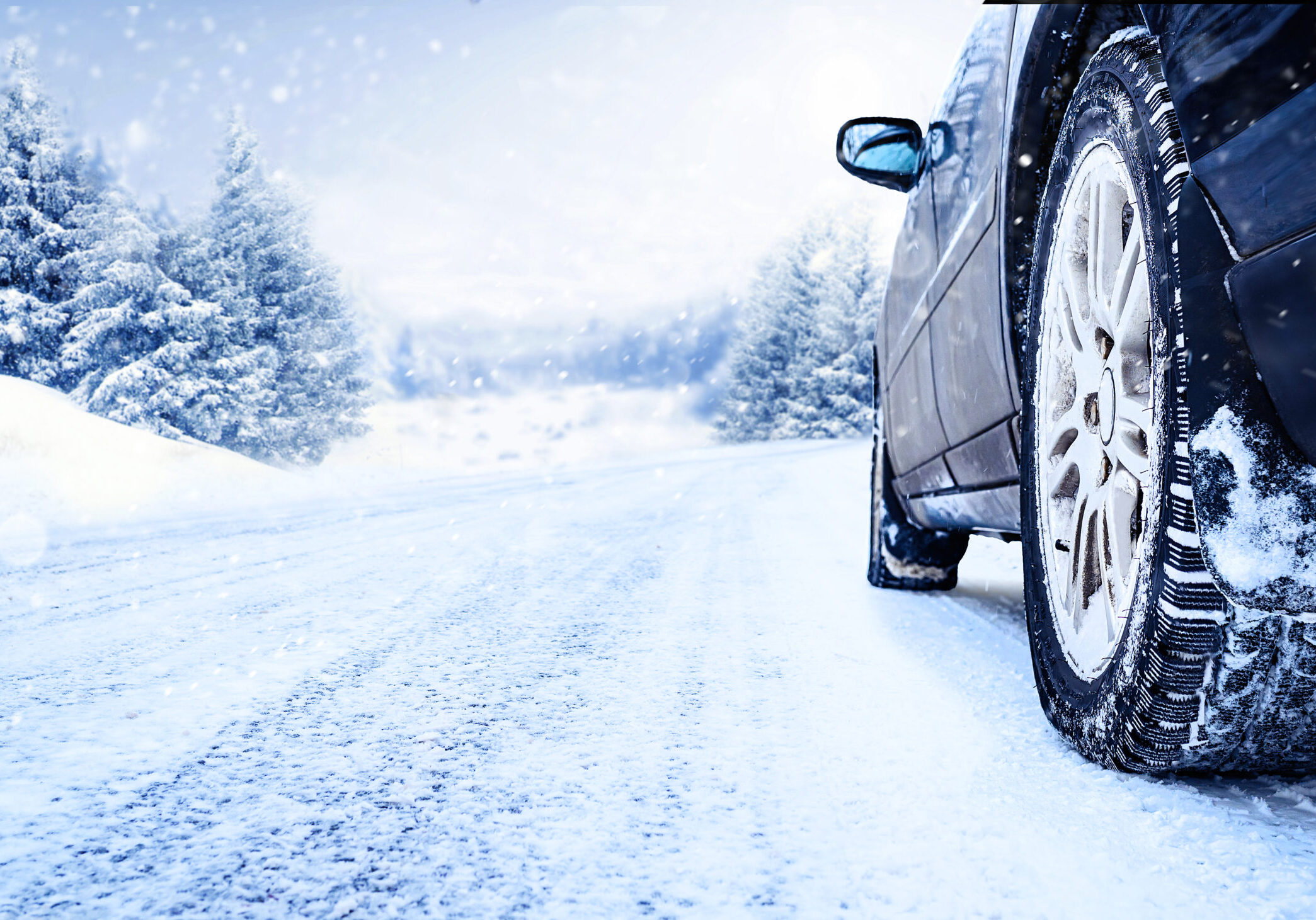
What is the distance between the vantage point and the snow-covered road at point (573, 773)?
37.6 inches

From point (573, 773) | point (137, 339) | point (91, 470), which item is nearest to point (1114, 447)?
point (573, 773)

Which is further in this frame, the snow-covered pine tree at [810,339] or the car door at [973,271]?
the snow-covered pine tree at [810,339]

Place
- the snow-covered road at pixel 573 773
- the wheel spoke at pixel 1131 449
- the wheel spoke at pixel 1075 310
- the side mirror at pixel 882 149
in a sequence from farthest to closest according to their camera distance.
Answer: the side mirror at pixel 882 149, the wheel spoke at pixel 1075 310, the wheel spoke at pixel 1131 449, the snow-covered road at pixel 573 773

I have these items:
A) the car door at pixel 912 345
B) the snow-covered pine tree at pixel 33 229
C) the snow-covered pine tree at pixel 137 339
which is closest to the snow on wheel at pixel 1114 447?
the car door at pixel 912 345

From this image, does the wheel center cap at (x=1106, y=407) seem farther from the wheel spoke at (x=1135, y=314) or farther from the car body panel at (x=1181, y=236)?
the car body panel at (x=1181, y=236)

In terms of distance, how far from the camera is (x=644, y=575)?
3.30 m

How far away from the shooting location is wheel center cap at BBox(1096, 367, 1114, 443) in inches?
50.1

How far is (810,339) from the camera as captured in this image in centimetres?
3634

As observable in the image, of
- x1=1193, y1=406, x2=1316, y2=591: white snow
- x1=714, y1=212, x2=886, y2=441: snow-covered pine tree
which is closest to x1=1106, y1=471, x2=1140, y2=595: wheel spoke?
x1=1193, y1=406, x2=1316, y2=591: white snow

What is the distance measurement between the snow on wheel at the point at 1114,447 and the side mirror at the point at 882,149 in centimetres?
121

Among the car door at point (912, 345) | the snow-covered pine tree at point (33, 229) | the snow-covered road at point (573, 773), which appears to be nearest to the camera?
the snow-covered road at point (573, 773)

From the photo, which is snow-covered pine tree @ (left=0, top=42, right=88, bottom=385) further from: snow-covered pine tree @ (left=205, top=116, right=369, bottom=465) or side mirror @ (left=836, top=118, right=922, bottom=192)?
side mirror @ (left=836, top=118, right=922, bottom=192)

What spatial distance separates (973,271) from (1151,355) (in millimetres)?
775

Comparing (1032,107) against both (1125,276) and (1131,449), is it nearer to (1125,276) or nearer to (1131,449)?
(1125,276)
